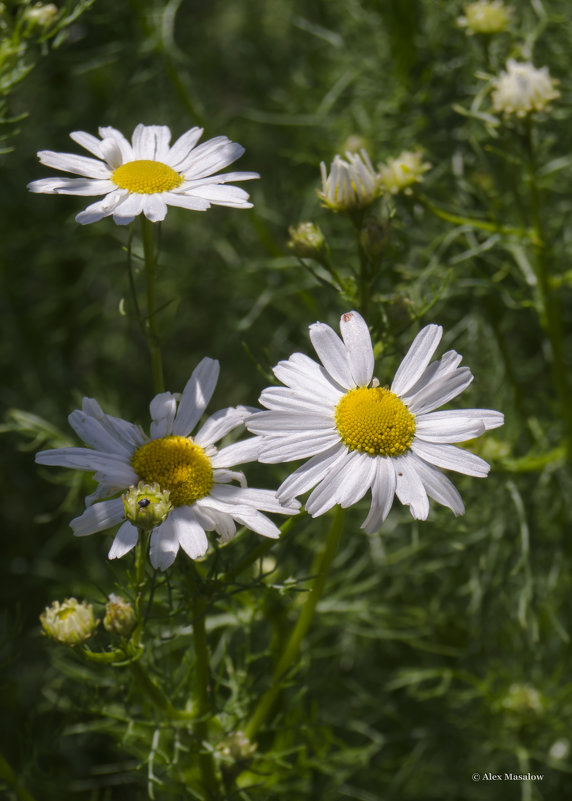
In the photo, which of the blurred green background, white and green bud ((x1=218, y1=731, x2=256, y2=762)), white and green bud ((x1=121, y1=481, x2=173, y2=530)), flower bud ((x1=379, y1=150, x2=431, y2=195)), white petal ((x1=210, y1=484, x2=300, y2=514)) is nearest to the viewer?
white and green bud ((x1=121, y1=481, x2=173, y2=530))

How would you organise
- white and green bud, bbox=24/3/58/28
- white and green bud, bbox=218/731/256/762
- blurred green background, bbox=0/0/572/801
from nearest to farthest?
white and green bud, bbox=218/731/256/762 < white and green bud, bbox=24/3/58/28 < blurred green background, bbox=0/0/572/801

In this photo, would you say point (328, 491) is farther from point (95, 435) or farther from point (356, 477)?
point (95, 435)

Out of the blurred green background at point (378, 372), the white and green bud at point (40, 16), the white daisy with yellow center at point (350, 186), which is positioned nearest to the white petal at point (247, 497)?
the blurred green background at point (378, 372)

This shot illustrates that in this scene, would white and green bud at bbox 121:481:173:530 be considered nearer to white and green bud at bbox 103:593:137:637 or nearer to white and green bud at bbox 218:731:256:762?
white and green bud at bbox 103:593:137:637

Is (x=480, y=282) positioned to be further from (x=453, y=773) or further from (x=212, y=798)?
(x=453, y=773)

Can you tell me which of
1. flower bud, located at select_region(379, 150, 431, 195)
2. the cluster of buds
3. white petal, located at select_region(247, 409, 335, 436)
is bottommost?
white petal, located at select_region(247, 409, 335, 436)

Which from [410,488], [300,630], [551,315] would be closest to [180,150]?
[410,488]

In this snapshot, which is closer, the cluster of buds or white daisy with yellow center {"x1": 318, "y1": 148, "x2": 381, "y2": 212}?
white daisy with yellow center {"x1": 318, "y1": 148, "x2": 381, "y2": 212}

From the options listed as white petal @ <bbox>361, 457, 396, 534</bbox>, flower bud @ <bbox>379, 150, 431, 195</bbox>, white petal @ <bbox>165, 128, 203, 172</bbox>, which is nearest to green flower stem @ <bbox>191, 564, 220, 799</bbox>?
white petal @ <bbox>361, 457, 396, 534</bbox>
